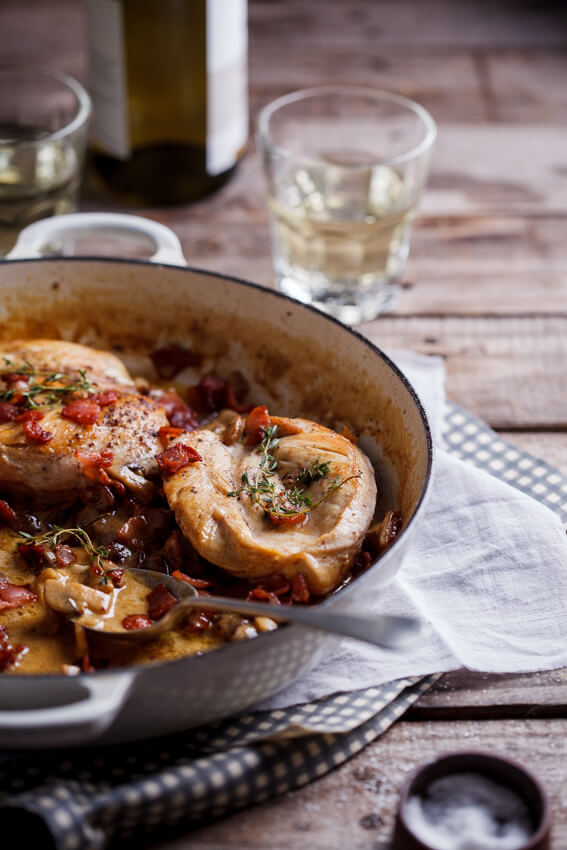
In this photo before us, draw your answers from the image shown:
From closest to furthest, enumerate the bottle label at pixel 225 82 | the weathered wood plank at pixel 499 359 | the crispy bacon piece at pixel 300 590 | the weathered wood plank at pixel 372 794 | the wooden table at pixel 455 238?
the weathered wood plank at pixel 372 794 → the wooden table at pixel 455 238 → the crispy bacon piece at pixel 300 590 → the weathered wood plank at pixel 499 359 → the bottle label at pixel 225 82

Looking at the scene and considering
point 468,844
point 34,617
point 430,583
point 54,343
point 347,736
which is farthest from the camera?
point 54,343

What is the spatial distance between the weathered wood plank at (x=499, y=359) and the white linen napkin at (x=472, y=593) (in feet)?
2.18

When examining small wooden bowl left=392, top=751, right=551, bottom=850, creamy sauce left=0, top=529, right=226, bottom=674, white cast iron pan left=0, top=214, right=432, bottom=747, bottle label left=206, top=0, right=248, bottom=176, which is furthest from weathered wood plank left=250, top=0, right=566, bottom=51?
small wooden bowl left=392, top=751, right=551, bottom=850

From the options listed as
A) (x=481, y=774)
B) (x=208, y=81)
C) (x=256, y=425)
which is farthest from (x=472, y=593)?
(x=208, y=81)

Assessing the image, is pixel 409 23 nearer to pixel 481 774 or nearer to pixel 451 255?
pixel 451 255

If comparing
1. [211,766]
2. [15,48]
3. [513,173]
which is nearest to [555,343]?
[513,173]

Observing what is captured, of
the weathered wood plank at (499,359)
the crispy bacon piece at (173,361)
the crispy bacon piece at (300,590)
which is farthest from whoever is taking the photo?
the weathered wood plank at (499,359)

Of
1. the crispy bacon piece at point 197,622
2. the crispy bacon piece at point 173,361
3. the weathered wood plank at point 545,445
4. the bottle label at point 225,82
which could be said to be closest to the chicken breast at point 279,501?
the crispy bacon piece at point 197,622

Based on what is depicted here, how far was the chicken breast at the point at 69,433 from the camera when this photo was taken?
2947 mm

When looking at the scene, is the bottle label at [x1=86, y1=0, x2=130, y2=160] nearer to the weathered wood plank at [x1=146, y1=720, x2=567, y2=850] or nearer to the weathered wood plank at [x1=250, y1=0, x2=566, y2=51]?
the weathered wood plank at [x1=250, y1=0, x2=566, y2=51]

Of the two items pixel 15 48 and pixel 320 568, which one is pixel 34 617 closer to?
pixel 320 568

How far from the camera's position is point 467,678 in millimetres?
2727

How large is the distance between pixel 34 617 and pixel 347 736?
839 mm

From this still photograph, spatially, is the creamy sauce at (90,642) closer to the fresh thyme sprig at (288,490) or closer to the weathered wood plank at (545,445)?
the fresh thyme sprig at (288,490)
